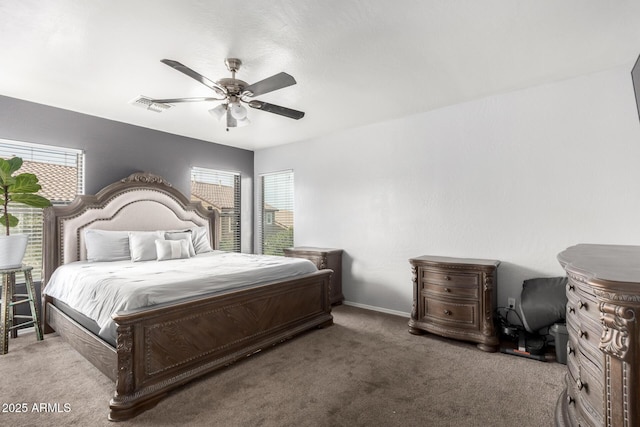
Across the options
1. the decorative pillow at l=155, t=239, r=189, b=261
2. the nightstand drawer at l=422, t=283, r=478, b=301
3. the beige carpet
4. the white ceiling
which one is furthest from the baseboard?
the white ceiling

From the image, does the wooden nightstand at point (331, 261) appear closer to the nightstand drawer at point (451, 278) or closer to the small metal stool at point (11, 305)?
the nightstand drawer at point (451, 278)

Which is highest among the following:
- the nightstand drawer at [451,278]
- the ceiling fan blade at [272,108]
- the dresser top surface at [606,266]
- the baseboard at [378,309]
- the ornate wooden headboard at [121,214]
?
A: the ceiling fan blade at [272,108]

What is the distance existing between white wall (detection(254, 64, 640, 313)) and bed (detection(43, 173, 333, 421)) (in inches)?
43.4

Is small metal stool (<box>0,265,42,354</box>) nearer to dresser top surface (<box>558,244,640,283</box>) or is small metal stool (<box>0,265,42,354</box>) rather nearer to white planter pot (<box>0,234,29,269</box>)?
white planter pot (<box>0,234,29,269</box>)

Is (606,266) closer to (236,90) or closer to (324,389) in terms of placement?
(324,389)

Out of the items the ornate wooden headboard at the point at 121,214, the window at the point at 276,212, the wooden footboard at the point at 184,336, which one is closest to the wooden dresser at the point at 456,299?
the wooden footboard at the point at 184,336

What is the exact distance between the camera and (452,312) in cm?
316

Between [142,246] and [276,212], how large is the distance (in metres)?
2.45

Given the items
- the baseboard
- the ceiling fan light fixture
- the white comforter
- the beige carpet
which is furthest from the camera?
the baseboard

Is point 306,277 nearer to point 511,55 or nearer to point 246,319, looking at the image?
point 246,319

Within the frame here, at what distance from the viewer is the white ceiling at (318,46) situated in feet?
6.47

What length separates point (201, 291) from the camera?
2.53m

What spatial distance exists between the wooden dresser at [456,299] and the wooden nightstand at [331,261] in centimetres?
135

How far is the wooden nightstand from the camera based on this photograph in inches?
173
